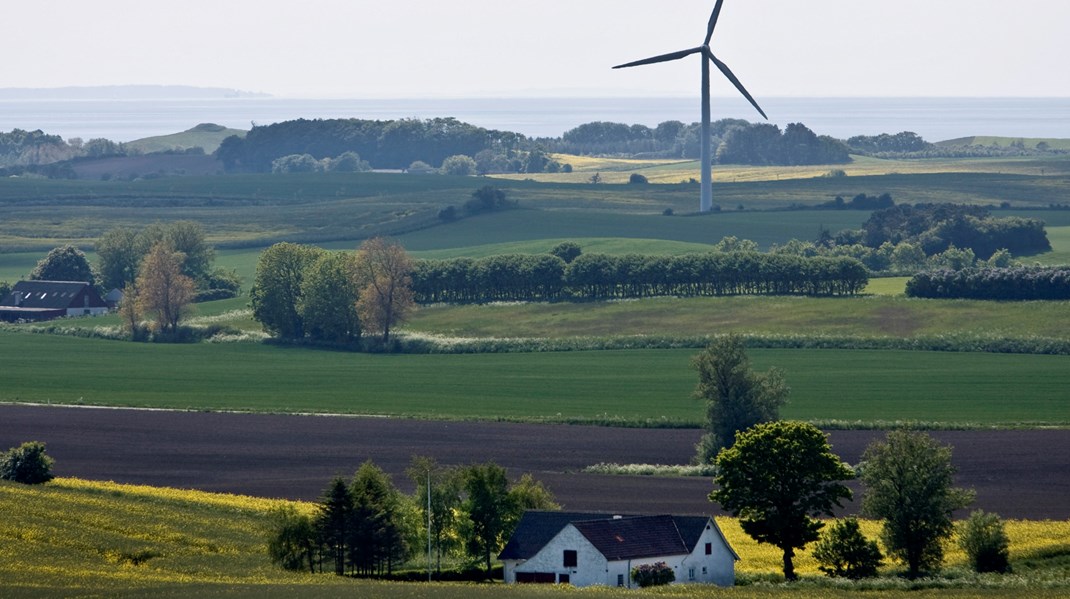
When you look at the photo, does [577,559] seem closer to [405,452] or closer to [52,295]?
[405,452]

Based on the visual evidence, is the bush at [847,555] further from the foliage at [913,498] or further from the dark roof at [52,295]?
the dark roof at [52,295]

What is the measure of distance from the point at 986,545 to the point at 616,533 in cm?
1167

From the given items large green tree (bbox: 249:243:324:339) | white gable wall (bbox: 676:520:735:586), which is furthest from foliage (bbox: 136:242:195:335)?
white gable wall (bbox: 676:520:735:586)

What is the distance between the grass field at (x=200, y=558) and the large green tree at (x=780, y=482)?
5.13ft

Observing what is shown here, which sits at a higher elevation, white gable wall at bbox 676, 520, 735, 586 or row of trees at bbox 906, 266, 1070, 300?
row of trees at bbox 906, 266, 1070, 300

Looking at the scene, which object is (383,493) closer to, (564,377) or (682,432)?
(682,432)

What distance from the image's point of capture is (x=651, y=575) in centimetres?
5284

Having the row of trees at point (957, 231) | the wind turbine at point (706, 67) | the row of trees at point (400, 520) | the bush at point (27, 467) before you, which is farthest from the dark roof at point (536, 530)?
the row of trees at point (957, 231)

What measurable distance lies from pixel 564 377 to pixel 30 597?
60.6 m

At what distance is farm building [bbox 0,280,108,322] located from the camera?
142 m

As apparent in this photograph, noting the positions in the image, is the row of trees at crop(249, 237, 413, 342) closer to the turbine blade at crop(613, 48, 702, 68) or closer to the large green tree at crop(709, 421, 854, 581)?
the turbine blade at crop(613, 48, 702, 68)

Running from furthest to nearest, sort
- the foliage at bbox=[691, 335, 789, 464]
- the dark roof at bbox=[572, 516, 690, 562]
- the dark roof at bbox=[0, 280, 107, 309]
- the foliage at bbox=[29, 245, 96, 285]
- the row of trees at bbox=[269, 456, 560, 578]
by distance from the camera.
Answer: the foliage at bbox=[29, 245, 96, 285]
the dark roof at bbox=[0, 280, 107, 309]
the foliage at bbox=[691, 335, 789, 464]
the row of trees at bbox=[269, 456, 560, 578]
the dark roof at bbox=[572, 516, 690, 562]

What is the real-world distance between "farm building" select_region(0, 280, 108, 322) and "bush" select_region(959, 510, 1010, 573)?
331ft

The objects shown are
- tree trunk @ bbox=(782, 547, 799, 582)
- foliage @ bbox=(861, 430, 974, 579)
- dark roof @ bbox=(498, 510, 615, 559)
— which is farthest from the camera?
foliage @ bbox=(861, 430, 974, 579)
